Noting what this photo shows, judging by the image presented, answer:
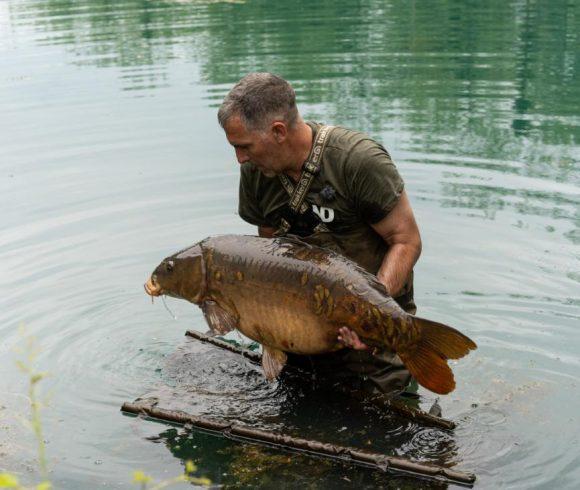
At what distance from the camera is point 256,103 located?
5.46m

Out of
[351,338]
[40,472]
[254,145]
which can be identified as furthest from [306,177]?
[40,472]

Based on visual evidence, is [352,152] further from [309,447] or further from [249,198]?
[309,447]

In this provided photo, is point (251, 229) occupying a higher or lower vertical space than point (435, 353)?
lower

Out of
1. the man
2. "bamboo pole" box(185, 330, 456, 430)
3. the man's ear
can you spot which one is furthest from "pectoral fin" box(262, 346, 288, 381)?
the man's ear

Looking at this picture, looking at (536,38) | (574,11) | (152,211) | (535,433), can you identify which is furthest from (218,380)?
(574,11)

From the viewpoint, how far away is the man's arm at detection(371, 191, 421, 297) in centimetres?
562

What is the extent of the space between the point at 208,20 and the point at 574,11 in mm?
8484

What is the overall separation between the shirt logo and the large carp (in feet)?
1.61

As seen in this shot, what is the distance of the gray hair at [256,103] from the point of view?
5.46 m

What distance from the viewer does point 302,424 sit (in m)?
5.83

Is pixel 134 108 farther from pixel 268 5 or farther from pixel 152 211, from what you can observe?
pixel 268 5

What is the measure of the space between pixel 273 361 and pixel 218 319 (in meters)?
0.43

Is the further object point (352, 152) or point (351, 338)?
point (352, 152)

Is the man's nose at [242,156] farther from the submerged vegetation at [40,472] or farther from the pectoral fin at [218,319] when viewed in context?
the submerged vegetation at [40,472]
